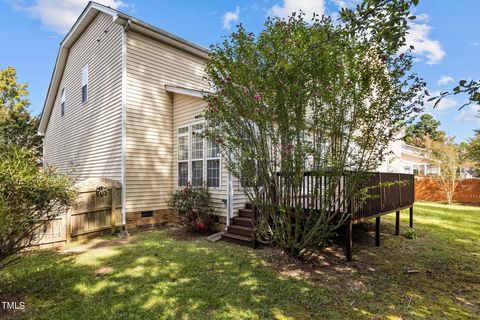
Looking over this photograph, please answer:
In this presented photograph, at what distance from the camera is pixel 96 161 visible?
9.87 m

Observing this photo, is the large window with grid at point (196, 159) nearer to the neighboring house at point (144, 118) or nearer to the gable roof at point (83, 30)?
the neighboring house at point (144, 118)

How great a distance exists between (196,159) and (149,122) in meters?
2.12

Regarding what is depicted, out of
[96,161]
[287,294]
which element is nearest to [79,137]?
[96,161]

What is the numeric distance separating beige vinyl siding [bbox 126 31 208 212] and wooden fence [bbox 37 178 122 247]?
1.63 feet

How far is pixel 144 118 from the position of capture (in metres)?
8.75

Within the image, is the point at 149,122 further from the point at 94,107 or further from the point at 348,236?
the point at 348,236

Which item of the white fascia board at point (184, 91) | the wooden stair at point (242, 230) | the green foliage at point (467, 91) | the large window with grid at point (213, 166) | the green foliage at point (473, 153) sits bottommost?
the wooden stair at point (242, 230)

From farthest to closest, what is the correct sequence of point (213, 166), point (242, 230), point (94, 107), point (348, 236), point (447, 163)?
point (447, 163), point (94, 107), point (213, 166), point (242, 230), point (348, 236)

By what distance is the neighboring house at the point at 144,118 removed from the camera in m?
8.19

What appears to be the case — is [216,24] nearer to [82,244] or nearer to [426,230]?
[82,244]

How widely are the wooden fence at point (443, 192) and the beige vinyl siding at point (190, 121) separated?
17.6 meters

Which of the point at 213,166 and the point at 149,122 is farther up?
the point at 149,122

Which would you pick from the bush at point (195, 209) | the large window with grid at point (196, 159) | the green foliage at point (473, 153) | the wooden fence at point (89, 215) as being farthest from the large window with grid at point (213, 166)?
the green foliage at point (473, 153)

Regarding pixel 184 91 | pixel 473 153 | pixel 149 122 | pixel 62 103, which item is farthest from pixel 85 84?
pixel 473 153
